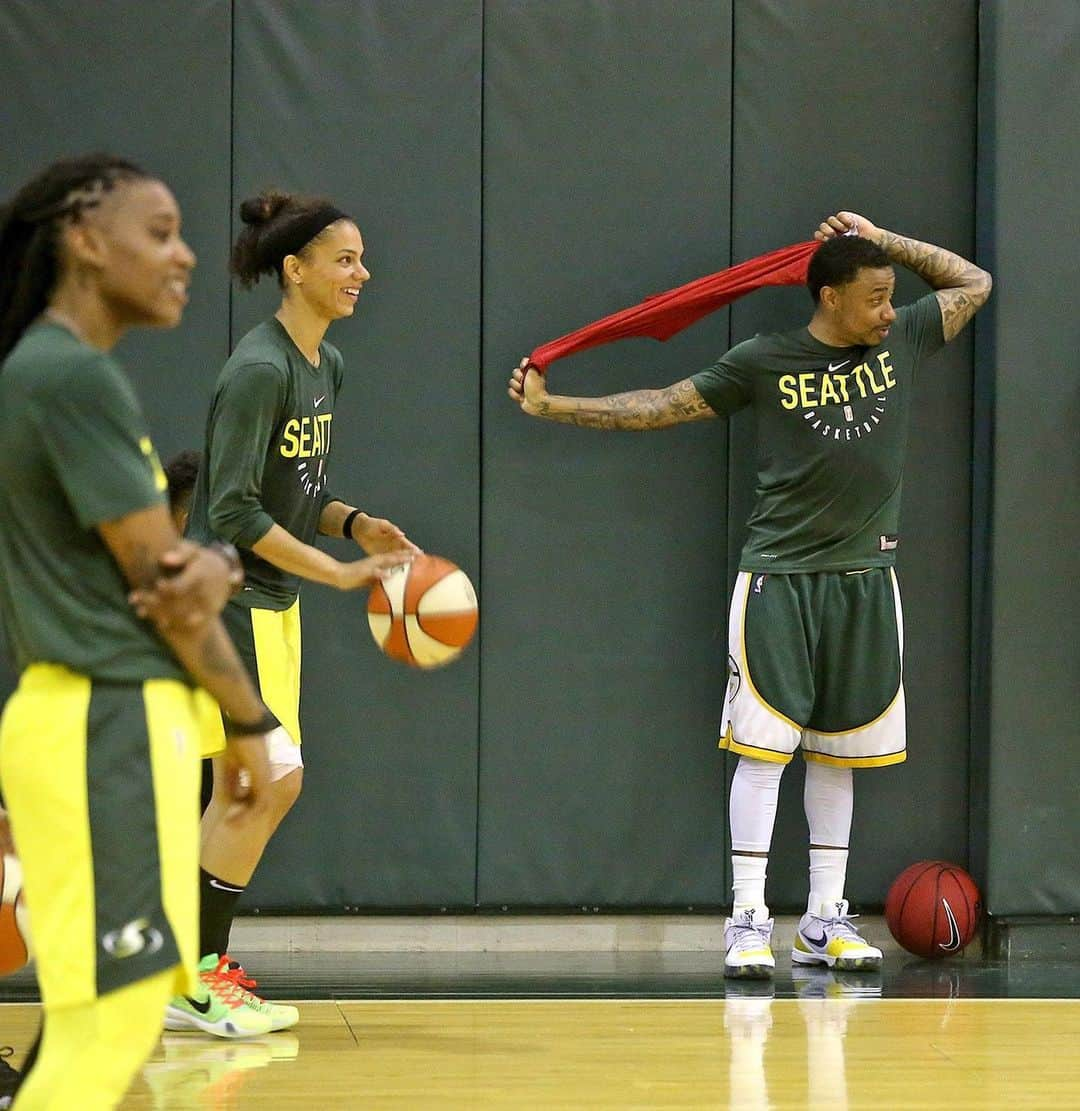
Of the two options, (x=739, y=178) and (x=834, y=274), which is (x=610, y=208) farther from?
(x=834, y=274)

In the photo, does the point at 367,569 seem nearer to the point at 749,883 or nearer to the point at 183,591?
the point at 183,591

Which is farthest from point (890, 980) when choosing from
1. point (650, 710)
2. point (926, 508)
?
point (926, 508)

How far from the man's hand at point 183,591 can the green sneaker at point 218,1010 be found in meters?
1.91

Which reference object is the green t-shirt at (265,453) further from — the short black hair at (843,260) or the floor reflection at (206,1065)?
the short black hair at (843,260)

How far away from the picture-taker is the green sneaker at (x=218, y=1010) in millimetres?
4004

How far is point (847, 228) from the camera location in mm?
5223

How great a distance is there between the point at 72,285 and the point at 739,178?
3445mm

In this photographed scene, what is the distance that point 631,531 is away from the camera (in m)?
5.48

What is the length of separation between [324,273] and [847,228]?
5.97ft

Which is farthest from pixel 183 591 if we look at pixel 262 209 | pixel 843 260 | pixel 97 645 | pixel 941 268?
pixel 941 268

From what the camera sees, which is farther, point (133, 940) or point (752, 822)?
point (752, 822)

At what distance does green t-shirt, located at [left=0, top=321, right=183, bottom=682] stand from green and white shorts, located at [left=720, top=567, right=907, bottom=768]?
294 cm

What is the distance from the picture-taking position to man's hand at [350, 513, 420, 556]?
4.18 m

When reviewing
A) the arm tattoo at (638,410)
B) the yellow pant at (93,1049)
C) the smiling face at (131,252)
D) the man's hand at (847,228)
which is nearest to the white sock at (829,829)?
the arm tattoo at (638,410)
